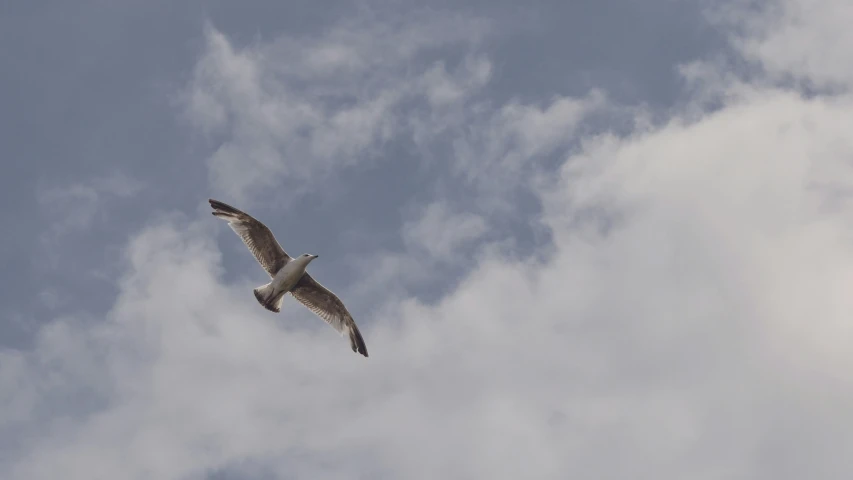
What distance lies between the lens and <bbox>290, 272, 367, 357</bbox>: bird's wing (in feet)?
157

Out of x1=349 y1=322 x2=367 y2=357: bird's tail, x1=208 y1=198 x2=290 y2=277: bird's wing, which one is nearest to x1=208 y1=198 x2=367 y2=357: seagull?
x1=208 y1=198 x2=290 y2=277: bird's wing

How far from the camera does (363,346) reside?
160 ft

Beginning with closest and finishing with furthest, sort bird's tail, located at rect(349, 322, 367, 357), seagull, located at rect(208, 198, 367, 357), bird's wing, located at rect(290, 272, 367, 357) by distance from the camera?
seagull, located at rect(208, 198, 367, 357)
bird's wing, located at rect(290, 272, 367, 357)
bird's tail, located at rect(349, 322, 367, 357)

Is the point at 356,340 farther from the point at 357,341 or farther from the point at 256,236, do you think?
the point at 256,236

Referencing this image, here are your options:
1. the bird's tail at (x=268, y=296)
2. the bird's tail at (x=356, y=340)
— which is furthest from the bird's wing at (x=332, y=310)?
the bird's tail at (x=268, y=296)

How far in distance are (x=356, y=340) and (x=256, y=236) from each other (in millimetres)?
6829

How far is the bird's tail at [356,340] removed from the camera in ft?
159

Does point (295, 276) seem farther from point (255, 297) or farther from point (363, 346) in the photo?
point (363, 346)

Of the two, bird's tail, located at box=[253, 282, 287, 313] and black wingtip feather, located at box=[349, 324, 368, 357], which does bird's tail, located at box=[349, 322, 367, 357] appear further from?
bird's tail, located at box=[253, 282, 287, 313]

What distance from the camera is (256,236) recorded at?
45969 millimetres

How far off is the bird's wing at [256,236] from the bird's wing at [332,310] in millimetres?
1885

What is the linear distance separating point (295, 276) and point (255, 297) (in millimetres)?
1930

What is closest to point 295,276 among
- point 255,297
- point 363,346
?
point 255,297

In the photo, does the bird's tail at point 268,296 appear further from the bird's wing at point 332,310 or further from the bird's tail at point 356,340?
the bird's tail at point 356,340
